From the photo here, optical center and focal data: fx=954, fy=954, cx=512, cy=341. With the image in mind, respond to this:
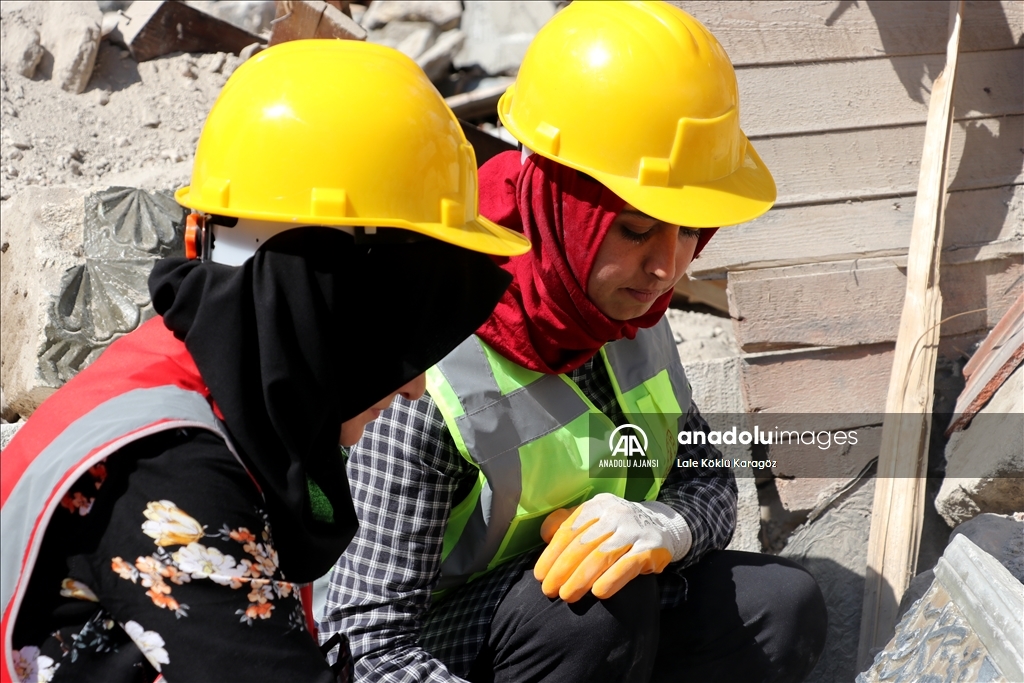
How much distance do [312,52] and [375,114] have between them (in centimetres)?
15

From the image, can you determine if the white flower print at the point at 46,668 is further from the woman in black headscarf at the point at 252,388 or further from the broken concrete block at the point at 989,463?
the broken concrete block at the point at 989,463

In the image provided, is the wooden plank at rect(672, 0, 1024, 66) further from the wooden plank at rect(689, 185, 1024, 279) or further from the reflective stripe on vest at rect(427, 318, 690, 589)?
the reflective stripe on vest at rect(427, 318, 690, 589)

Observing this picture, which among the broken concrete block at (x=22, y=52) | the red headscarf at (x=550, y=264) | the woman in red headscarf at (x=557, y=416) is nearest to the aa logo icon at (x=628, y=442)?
the woman in red headscarf at (x=557, y=416)

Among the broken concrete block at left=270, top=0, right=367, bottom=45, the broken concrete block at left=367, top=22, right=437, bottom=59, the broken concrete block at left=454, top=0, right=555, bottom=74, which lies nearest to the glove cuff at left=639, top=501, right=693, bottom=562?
the broken concrete block at left=270, top=0, right=367, bottom=45

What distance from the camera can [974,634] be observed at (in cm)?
190

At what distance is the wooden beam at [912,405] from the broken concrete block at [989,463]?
0.30 ft

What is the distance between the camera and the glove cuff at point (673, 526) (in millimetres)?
2143

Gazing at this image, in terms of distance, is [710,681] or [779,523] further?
[779,523]

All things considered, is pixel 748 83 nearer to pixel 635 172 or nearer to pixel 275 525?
pixel 635 172

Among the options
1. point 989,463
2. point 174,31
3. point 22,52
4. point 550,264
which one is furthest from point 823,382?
point 22,52

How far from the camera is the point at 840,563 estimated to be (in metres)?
3.10

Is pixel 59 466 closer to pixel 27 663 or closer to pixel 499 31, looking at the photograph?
pixel 27 663

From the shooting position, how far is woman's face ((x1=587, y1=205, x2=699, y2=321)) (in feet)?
6.67

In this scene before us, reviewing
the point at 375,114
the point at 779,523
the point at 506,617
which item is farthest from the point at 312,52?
the point at 779,523
